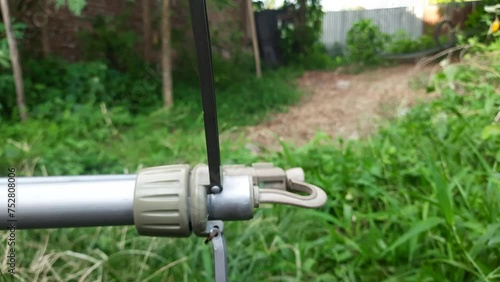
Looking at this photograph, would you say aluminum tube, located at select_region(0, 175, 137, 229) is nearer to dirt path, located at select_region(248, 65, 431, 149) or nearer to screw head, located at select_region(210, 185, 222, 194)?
screw head, located at select_region(210, 185, 222, 194)

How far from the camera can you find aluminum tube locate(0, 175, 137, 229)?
0.42 meters

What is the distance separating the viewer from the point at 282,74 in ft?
19.3

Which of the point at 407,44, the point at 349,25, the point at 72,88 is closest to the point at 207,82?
the point at 72,88

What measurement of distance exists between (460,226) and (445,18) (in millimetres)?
3307

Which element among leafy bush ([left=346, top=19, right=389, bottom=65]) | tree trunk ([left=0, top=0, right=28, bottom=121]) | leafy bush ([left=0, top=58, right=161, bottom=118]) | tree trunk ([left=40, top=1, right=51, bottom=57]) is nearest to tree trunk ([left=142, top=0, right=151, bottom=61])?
leafy bush ([left=0, top=58, right=161, bottom=118])

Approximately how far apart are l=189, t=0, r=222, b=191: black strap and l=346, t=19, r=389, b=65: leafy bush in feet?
11.7

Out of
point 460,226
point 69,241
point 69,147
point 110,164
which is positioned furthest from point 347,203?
point 69,147

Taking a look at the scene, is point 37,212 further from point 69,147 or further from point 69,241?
point 69,147

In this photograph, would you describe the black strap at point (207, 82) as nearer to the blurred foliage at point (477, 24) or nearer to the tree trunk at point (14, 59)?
the tree trunk at point (14, 59)

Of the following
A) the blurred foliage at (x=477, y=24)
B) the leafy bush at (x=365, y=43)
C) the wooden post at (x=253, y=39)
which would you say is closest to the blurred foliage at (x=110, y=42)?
the wooden post at (x=253, y=39)

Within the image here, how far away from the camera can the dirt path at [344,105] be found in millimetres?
3439

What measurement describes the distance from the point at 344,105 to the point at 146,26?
6.15 ft

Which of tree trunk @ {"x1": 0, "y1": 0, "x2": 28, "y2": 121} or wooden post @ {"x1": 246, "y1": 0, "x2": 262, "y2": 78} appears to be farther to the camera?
wooden post @ {"x1": 246, "y1": 0, "x2": 262, "y2": 78}

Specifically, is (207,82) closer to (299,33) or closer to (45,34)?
(45,34)
